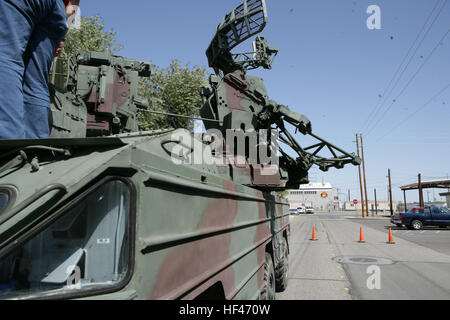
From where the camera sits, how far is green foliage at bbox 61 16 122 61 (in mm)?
16500

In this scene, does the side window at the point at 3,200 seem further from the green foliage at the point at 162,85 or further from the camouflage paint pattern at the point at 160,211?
the green foliage at the point at 162,85

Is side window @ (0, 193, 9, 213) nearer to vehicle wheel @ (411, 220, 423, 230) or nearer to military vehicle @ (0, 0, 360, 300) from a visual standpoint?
military vehicle @ (0, 0, 360, 300)

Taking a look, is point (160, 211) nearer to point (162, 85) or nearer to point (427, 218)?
point (162, 85)

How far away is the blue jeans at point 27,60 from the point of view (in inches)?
102

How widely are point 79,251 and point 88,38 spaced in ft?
59.8

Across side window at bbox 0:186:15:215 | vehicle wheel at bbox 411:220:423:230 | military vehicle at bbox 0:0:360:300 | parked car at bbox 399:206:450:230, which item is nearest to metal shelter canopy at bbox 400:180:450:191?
parked car at bbox 399:206:450:230

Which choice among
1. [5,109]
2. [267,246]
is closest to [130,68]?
[5,109]

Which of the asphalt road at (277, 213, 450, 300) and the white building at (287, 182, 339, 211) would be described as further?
the white building at (287, 182, 339, 211)

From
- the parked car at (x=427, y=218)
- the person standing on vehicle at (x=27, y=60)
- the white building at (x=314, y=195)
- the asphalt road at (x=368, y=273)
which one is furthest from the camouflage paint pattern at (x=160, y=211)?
the white building at (x=314, y=195)

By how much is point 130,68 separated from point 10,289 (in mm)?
4580

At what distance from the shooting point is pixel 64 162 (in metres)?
1.83

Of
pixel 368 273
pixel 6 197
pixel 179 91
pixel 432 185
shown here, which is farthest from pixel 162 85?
pixel 432 185

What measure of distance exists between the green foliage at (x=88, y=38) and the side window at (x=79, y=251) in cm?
1625
